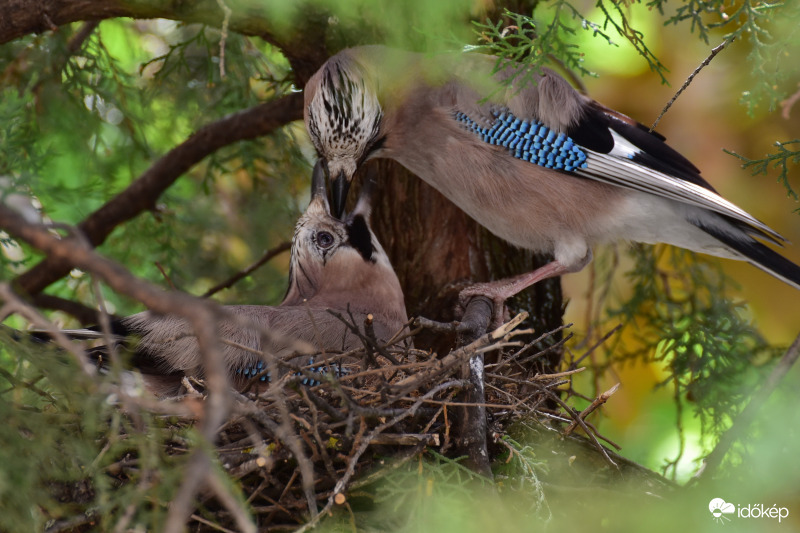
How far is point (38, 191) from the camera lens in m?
2.97

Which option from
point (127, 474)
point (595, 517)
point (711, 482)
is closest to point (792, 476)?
point (711, 482)

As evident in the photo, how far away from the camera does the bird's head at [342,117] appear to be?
8.82 ft

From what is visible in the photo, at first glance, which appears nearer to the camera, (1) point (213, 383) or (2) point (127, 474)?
(1) point (213, 383)

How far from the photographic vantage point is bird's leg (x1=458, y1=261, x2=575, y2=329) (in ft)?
9.00

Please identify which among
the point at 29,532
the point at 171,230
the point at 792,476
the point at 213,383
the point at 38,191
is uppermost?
the point at 213,383

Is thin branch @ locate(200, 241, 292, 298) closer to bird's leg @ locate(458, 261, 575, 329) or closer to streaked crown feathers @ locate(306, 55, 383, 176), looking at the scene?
streaked crown feathers @ locate(306, 55, 383, 176)

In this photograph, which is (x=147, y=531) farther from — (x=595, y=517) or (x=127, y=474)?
(x=595, y=517)

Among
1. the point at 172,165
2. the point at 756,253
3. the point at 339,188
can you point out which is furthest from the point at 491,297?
the point at 172,165

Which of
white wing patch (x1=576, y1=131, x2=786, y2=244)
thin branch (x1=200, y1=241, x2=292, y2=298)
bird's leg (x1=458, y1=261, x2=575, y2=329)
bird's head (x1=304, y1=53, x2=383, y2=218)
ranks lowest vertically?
thin branch (x1=200, y1=241, x2=292, y2=298)

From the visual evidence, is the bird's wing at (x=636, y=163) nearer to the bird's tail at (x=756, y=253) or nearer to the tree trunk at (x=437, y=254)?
the bird's tail at (x=756, y=253)

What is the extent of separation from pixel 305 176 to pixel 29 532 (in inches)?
99.2

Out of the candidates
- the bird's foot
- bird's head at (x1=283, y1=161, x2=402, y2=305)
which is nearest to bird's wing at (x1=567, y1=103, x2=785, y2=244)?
the bird's foot

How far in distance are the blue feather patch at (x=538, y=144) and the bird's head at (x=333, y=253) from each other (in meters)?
0.58

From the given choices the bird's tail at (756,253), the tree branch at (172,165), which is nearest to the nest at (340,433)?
the bird's tail at (756,253)
